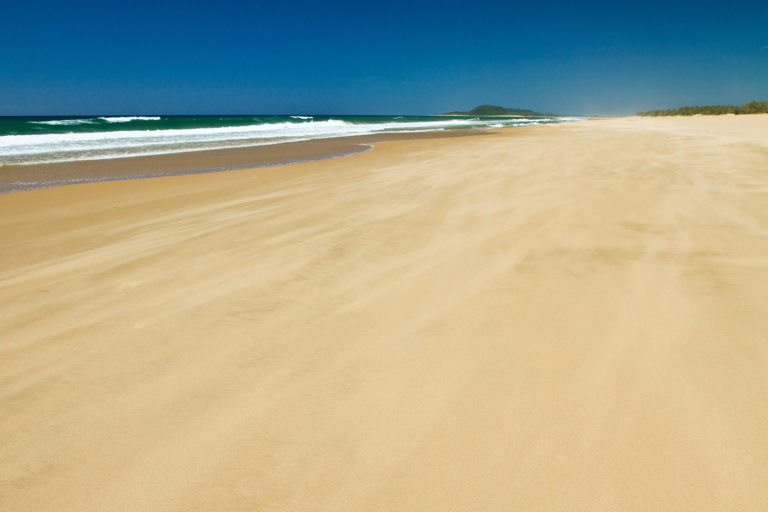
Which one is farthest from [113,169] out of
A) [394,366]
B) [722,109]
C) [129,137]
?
[722,109]

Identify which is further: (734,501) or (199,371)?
(199,371)

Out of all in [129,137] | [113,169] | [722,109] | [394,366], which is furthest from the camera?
[722,109]

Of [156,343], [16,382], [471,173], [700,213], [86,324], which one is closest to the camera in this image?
[16,382]

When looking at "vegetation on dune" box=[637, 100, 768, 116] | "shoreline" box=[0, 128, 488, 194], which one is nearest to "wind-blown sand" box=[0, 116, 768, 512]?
"shoreline" box=[0, 128, 488, 194]

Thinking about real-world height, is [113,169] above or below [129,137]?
below

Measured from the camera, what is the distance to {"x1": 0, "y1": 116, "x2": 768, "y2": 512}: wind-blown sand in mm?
1054

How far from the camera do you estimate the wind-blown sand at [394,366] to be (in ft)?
3.46

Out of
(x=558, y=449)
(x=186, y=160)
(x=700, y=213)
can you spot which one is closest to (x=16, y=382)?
(x=558, y=449)

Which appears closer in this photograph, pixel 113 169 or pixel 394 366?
pixel 394 366

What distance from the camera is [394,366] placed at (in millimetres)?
1518

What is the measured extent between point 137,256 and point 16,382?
141cm

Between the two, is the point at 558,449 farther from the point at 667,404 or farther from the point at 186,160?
the point at 186,160

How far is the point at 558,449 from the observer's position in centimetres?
113

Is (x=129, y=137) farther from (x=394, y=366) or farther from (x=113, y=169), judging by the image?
(x=394, y=366)
